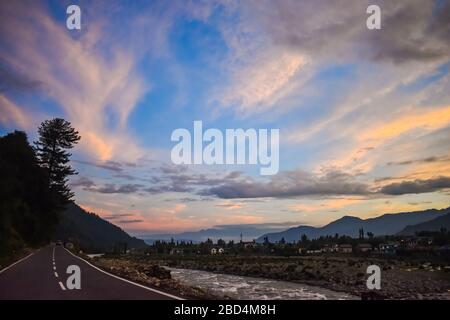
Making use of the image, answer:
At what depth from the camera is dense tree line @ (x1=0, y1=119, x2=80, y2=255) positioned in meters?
55.3

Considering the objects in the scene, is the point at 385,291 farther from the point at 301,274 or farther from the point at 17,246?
the point at 17,246

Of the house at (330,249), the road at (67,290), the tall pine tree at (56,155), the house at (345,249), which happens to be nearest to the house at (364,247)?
the house at (345,249)

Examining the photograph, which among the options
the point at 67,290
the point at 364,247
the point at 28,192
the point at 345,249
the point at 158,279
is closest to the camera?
the point at 67,290

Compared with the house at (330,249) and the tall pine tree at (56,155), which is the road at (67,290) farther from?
the house at (330,249)

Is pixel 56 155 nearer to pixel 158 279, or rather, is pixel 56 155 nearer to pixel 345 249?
pixel 158 279

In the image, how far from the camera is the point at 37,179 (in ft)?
194

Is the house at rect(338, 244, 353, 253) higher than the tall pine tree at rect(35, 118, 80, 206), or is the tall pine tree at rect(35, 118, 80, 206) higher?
the tall pine tree at rect(35, 118, 80, 206)

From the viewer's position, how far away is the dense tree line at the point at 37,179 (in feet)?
181

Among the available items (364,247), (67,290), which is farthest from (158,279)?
(364,247)

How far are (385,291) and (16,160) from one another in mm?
52373

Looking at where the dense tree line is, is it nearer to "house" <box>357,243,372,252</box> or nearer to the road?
the road

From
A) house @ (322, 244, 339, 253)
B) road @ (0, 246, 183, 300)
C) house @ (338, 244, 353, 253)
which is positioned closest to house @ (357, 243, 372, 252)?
house @ (338, 244, 353, 253)
